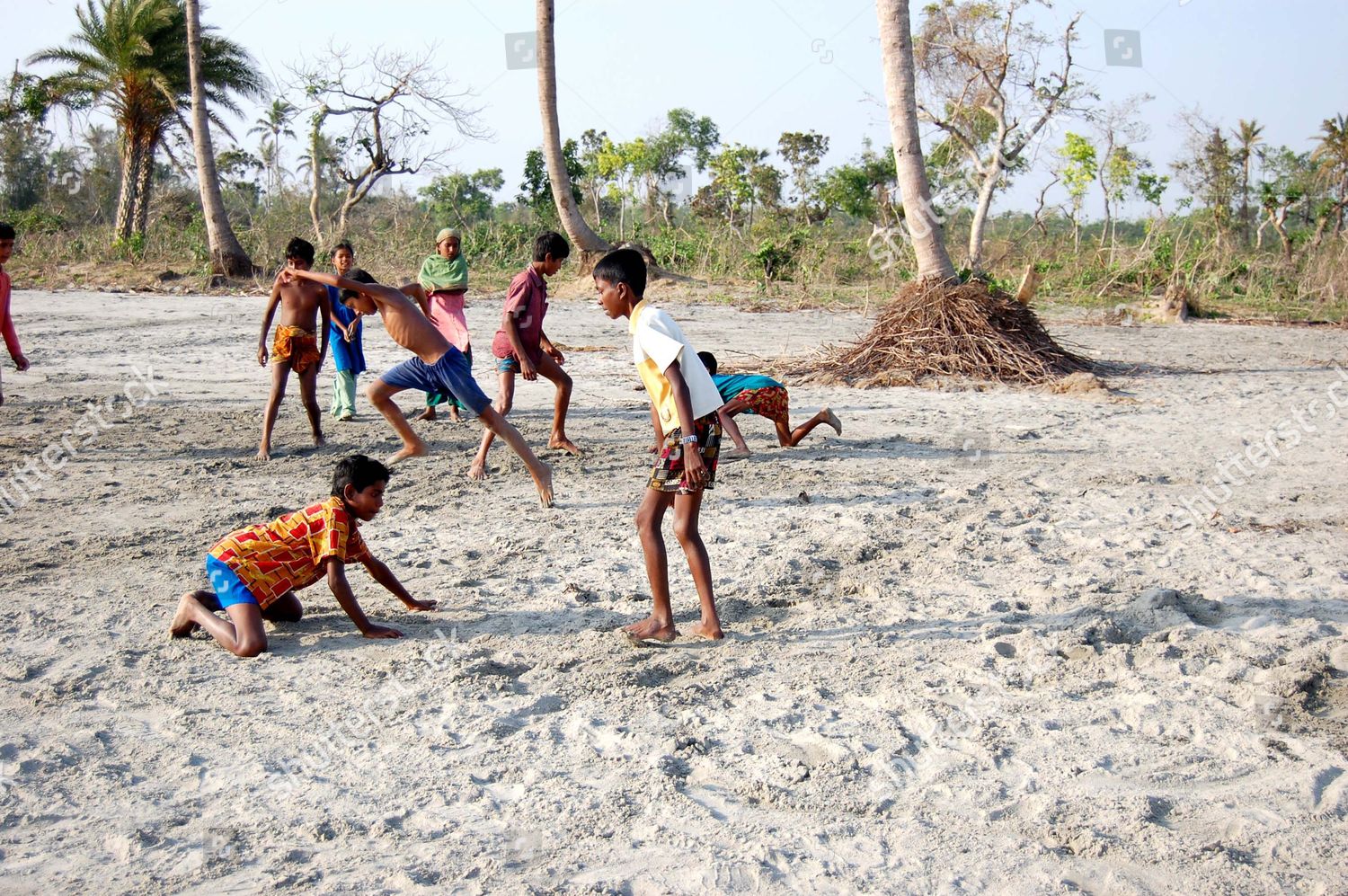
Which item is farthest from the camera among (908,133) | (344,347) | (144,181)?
(144,181)

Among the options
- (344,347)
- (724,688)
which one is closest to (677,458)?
(724,688)

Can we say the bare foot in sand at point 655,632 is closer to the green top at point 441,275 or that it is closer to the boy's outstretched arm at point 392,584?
the boy's outstretched arm at point 392,584

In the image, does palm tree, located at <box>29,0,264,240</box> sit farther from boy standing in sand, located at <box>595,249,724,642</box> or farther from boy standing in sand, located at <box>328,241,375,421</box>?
boy standing in sand, located at <box>595,249,724,642</box>

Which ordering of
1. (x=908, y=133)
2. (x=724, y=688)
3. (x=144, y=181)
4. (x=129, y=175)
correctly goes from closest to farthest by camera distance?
(x=724, y=688)
(x=908, y=133)
(x=129, y=175)
(x=144, y=181)

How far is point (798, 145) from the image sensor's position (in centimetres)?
A: 2980

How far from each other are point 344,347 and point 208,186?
1293 cm

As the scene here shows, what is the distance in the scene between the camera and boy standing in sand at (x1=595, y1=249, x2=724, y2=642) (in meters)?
3.90

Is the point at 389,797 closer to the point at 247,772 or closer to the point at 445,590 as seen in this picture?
the point at 247,772

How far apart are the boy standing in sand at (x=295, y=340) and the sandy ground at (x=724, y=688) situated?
26 centimetres

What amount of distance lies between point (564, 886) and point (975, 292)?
8.69 metres

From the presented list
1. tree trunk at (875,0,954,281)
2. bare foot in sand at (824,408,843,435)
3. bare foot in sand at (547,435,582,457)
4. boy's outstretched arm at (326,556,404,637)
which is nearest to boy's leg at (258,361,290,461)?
bare foot in sand at (547,435,582,457)

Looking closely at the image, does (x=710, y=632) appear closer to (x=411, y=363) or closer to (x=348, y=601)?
(x=348, y=601)

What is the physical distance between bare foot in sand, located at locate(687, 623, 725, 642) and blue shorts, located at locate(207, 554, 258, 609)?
1.67 m

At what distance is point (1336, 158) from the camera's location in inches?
1090
